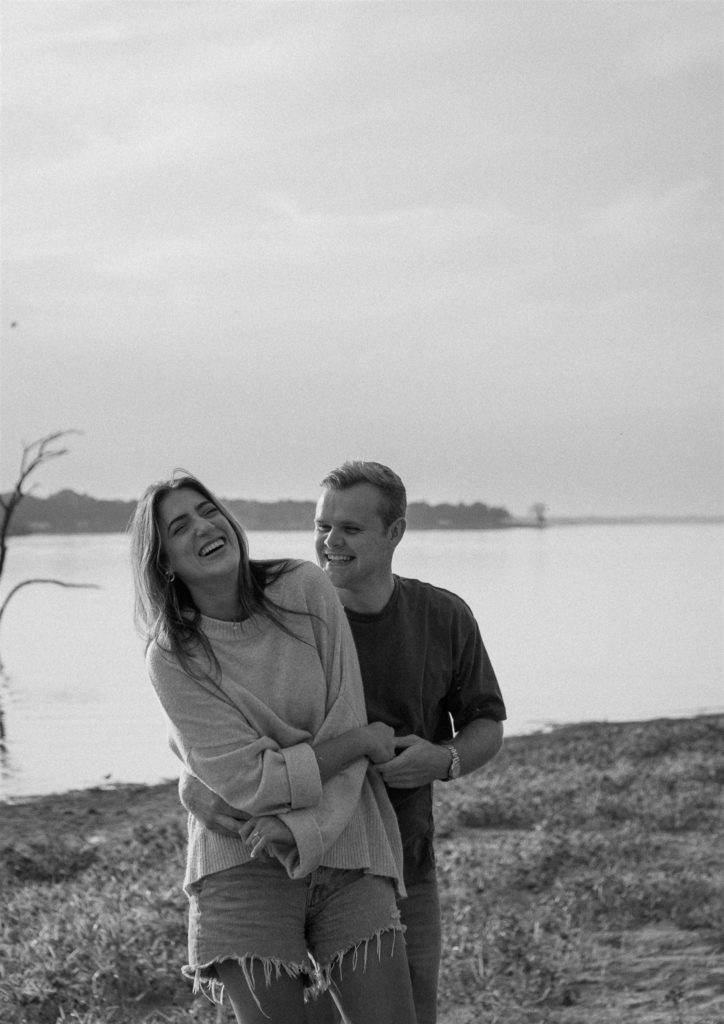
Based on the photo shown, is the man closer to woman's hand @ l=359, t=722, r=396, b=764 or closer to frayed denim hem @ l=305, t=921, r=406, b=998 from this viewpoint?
woman's hand @ l=359, t=722, r=396, b=764

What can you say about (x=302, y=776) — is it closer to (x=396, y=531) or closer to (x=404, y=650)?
(x=404, y=650)

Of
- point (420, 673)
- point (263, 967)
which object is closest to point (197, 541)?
point (420, 673)

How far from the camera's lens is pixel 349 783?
2854 millimetres

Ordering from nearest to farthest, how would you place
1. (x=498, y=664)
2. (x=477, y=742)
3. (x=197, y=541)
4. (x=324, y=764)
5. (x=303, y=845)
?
(x=303, y=845) < (x=324, y=764) < (x=197, y=541) < (x=477, y=742) < (x=498, y=664)

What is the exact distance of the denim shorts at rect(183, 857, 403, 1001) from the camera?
8.96 feet

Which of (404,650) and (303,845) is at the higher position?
(404,650)

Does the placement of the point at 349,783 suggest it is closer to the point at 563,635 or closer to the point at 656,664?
the point at 656,664

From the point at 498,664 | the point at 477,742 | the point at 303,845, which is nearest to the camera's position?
the point at 303,845

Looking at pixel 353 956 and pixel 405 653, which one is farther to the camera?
pixel 405 653

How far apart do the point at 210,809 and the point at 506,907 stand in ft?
13.5

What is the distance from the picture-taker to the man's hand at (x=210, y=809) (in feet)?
9.23

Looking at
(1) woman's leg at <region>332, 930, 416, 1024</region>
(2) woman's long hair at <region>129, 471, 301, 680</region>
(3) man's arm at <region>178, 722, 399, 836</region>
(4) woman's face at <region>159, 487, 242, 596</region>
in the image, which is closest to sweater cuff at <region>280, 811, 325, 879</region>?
(3) man's arm at <region>178, 722, 399, 836</region>

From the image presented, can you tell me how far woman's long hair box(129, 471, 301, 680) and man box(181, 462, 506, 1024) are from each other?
192mm

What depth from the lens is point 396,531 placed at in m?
3.14
